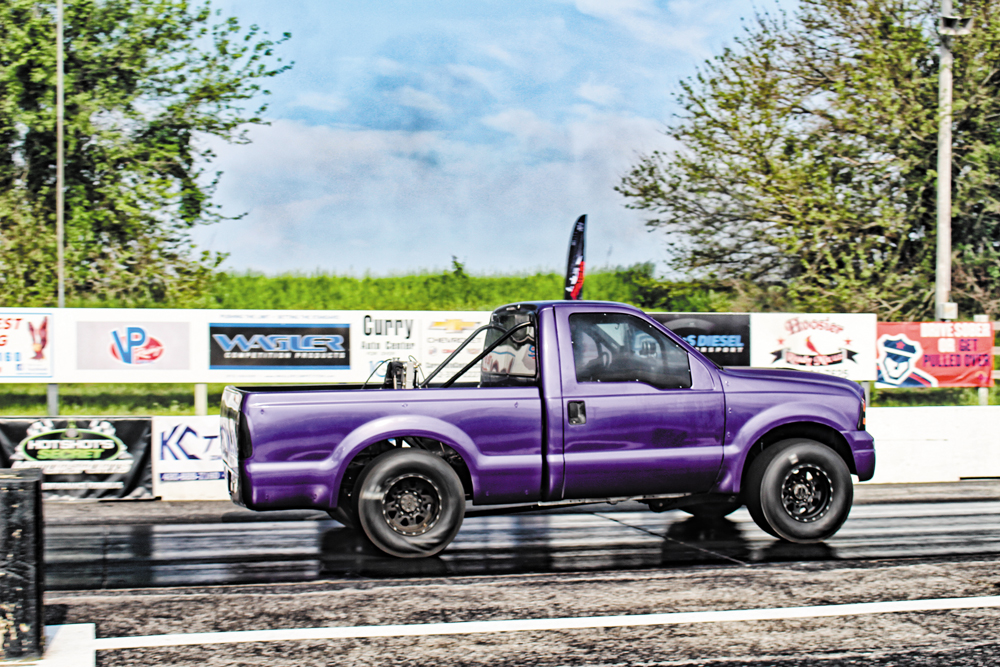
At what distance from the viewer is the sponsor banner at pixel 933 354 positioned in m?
14.1

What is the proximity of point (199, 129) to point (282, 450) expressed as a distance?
14.7m

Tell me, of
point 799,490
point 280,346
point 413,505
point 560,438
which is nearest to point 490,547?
point 413,505

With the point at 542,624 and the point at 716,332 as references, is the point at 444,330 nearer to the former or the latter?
the point at 716,332

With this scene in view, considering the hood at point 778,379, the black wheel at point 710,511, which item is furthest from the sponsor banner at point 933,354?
the hood at point 778,379

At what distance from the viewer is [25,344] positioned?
1182 centimetres

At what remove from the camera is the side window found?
7.59 metres

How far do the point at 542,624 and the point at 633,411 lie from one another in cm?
247

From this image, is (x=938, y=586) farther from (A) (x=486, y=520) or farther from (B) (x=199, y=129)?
(B) (x=199, y=129)

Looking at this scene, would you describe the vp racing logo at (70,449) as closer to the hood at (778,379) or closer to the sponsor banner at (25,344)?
the sponsor banner at (25,344)

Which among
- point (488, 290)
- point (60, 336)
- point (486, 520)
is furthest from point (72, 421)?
point (488, 290)

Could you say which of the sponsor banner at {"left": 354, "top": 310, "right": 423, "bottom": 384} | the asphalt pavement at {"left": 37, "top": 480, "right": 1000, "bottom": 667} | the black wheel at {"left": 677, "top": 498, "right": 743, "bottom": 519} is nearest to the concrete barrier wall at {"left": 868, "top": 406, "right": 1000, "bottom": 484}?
the asphalt pavement at {"left": 37, "top": 480, "right": 1000, "bottom": 667}

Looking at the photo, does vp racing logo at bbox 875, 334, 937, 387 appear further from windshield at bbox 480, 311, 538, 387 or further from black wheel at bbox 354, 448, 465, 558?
black wheel at bbox 354, 448, 465, 558

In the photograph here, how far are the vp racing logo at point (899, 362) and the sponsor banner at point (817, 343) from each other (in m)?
0.20

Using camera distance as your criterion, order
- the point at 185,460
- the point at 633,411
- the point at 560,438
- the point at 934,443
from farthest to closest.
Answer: the point at 934,443, the point at 185,460, the point at 633,411, the point at 560,438
